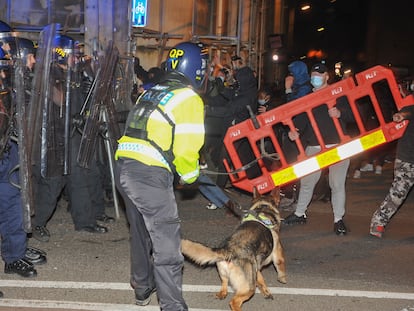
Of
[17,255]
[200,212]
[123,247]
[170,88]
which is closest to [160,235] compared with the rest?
[170,88]

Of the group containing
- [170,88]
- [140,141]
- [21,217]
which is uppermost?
[170,88]

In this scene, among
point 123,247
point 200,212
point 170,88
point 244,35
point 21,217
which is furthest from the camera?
point 244,35

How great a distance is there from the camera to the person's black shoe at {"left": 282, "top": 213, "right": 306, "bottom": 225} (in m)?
7.48

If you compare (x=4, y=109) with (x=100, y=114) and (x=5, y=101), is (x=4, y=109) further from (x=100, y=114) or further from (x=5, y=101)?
(x=100, y=114)

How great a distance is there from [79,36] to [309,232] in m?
8.66

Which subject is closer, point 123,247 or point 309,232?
point 123,247

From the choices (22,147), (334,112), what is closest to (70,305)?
(22,147)

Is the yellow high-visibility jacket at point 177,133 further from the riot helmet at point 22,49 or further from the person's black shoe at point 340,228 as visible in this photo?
the person's black shoe at point 340,228

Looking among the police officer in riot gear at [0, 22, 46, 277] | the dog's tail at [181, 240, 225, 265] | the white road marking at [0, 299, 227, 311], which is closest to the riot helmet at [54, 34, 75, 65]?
the police officer in riot gear at [0, 22, 46, 277]

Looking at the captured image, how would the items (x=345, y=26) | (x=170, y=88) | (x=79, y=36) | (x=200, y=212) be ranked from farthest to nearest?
1. (x=345, y=26)
2. (x=79, y=36)
3. (x=200, y=212)
4. (x=170, y=88)

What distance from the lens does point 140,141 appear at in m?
4.04

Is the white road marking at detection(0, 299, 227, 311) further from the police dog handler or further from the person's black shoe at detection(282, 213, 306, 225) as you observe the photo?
the person's black shoe at detection(282, 213, 306, 225)

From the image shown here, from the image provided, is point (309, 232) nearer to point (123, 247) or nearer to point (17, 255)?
point (123, 247)

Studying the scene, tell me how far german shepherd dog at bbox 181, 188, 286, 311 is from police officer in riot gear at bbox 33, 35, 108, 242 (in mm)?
2315
